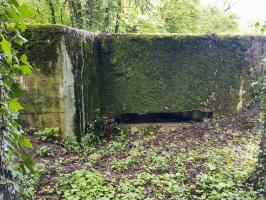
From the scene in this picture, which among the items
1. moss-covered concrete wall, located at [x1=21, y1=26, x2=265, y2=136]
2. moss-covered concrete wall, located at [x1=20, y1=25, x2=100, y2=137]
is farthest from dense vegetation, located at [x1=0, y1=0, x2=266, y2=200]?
moss-covered concrete wall, located at [x1=21, y1=26, x2=265, y2=136]

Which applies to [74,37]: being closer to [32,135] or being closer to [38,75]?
[38,75]

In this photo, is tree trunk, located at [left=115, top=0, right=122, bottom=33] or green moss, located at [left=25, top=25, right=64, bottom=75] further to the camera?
tree trunk, located at [left=115, top=0, right=122, bottom=33]

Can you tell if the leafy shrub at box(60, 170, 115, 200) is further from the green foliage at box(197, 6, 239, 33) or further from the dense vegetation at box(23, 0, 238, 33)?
the green foliage at box(197, 6, 239, 33)

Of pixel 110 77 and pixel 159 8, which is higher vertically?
pixel 159 8

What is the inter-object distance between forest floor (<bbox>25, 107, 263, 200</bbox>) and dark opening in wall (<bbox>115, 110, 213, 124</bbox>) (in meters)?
0.37

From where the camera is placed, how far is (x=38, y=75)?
277 inches

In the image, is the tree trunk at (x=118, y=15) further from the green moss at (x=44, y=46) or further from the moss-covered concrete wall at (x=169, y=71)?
the green moss at (x=44, y=46)

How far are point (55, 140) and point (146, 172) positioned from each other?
2155 mm

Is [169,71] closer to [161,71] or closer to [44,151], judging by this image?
[161,71]

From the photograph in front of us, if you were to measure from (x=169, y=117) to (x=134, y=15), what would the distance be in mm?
6365

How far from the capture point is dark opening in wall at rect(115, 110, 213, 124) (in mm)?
9352

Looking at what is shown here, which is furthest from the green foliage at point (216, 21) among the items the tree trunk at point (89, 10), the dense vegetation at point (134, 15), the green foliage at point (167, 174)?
the green foliage at point (167, 174)

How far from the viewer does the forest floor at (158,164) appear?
493 cm

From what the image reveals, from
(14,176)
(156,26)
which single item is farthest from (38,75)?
(156,26)
